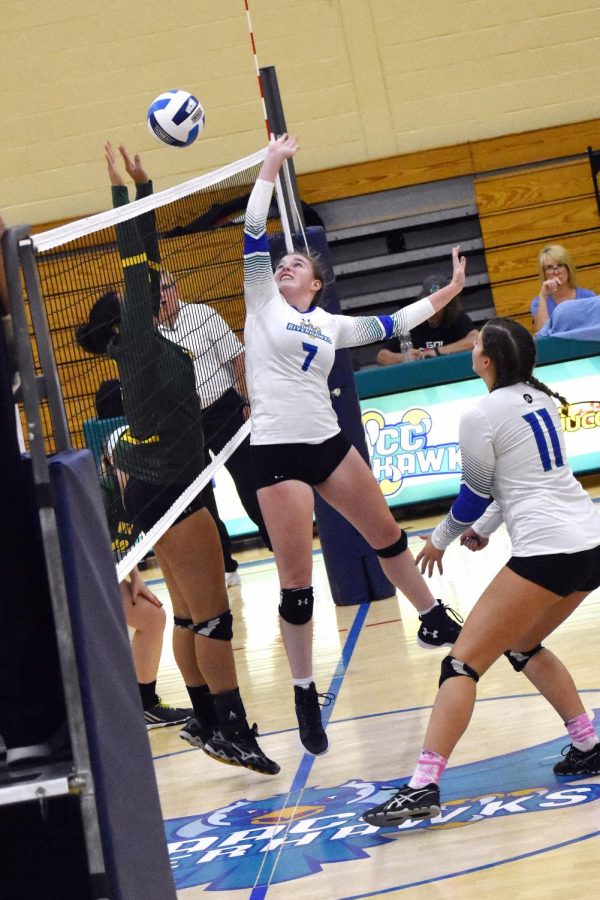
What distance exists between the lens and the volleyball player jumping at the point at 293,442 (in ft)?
15.4

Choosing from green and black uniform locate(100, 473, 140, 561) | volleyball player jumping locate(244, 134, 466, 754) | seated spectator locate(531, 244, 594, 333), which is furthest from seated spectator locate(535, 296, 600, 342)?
green and black uniform locate(100, 473, 140, 561)

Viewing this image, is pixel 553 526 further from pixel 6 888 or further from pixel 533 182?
pixel 533 182

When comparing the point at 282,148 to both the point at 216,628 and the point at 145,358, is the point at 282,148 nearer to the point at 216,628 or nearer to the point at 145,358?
the point at 145,358

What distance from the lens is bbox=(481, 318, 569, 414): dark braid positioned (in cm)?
Answer: 394

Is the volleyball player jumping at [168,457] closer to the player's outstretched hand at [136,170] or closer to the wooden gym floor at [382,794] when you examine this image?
the player's outstretched hand at [136,170]

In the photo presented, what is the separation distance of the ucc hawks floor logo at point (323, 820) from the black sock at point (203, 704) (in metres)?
0.46

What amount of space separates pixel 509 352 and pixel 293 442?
110cm

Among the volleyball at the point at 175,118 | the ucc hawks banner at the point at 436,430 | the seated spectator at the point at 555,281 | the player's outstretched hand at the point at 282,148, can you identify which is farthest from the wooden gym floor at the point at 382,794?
the seated spectator at the point at 555,281

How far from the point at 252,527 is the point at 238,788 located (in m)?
5.25

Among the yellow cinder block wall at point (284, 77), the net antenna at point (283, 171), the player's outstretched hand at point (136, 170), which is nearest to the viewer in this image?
the player's outstretched hand at point (136, 170)

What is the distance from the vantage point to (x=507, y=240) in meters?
12.1

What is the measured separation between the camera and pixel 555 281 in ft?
30.7

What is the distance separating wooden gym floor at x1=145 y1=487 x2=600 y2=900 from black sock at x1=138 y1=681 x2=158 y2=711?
0.45 ft

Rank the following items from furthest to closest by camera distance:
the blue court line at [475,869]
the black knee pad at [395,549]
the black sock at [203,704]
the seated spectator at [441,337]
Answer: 1. the seated spectator at [441,337]
2. the black knee pad at [395,549]
3. the black sock at [203,704]
4. the blue court line at [475,869]
